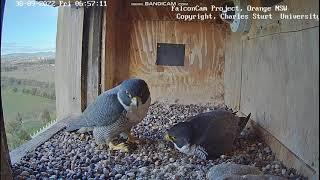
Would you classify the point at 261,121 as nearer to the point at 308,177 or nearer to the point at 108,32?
the point at 308,177

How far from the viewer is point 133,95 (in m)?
2.04

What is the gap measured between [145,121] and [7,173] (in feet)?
5.15

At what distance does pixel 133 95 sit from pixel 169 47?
1.41 metres

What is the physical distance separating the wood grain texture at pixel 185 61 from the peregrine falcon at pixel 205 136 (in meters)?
1.29

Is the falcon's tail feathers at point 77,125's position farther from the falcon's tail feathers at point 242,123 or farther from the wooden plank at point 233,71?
the wooden plank at point 233,71

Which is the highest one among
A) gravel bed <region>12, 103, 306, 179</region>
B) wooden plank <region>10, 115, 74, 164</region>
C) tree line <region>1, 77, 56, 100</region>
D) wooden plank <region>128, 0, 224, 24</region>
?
wooden plank <region>128, 0, 224, 24</region>

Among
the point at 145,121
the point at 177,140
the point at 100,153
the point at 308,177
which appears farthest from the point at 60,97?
the point at 308,177

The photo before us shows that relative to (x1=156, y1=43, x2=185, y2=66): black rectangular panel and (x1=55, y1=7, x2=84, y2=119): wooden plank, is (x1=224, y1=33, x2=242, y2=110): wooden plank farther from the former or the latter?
(x1=55, y1=7, x2=84, y2=119): wooden plank

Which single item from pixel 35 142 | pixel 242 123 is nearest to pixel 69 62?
pixel 35 142

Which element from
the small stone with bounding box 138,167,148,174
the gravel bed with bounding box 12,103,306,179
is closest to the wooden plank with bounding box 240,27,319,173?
the gravel bed with bounding box 12,103,306,179

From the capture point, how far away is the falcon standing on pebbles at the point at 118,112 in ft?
6.76

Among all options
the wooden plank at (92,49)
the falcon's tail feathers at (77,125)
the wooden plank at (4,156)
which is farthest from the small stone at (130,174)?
the wooden plank at (92,49)

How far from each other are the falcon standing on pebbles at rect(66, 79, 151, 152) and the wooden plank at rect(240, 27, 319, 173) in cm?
68

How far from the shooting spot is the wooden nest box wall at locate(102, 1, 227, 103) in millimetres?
3295
